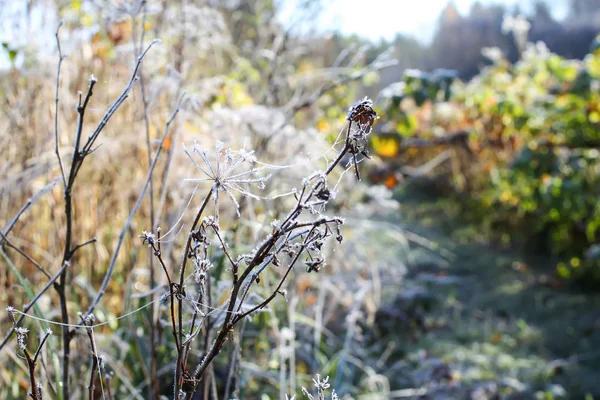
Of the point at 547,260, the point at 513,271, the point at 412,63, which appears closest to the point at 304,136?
the point at 513,271

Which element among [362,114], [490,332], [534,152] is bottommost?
[362,114]

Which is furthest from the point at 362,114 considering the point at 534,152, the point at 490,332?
the point at 534,152

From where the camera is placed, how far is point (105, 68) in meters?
2.15

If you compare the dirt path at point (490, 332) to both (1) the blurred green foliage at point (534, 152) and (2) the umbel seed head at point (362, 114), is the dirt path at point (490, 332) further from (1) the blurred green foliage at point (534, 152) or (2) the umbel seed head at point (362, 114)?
(2) the umbel seed head at point (362, 114)

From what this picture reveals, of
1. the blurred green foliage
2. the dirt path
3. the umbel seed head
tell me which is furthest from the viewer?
the blurred green foliage

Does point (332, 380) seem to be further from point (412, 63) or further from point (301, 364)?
point (412, 63)

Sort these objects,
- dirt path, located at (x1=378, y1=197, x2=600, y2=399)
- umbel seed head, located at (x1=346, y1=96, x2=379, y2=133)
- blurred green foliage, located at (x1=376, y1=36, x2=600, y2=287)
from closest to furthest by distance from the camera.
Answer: umbel seed head, located at (x1=346, y1=96, x2=379, y2=133) < dirt path, located at (x1=378, y1=197, x2=600, y2=399) < blurred green foliage, located at (x1=376, y1=36, x2=600, y2=287)

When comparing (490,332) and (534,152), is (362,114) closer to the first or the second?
(490,332)

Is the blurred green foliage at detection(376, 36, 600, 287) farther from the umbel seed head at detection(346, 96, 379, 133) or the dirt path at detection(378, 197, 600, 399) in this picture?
the umbel seed head at detection(346, 96, 379, 133)

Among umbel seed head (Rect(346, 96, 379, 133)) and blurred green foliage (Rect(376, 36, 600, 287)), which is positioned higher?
blurred green foliage (Rect(376, 36, 600, 287))

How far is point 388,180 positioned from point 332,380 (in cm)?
140

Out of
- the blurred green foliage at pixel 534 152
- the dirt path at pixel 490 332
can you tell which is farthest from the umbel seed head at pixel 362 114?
the blurred green foliage at pixel 534 152

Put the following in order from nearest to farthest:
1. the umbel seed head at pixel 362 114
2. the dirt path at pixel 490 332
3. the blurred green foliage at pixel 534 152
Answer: the umbel seed head at pixel 362 114 → the dirt path at pixel 490 332 → the blurred green foliage at pixel 534 152

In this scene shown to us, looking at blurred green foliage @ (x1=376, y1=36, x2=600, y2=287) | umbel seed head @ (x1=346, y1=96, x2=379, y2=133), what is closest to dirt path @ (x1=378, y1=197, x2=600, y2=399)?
blurred green foliage @ (x1=376, y1=36, x2=600, y2=287)
